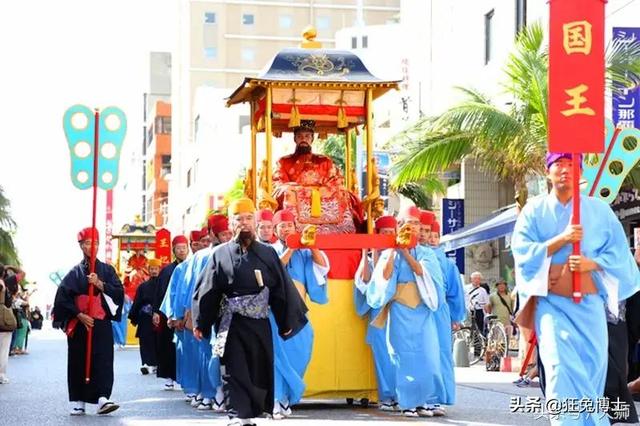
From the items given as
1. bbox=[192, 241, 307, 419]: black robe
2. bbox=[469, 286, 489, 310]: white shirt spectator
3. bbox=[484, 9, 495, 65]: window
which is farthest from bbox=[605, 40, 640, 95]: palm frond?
bbox=[484, 9, 495, 65]: window

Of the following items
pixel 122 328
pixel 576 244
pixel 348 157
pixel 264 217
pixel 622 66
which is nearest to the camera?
A: pixel 576 244

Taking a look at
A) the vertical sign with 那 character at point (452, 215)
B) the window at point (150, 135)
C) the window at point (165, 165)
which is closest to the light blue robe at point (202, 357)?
the vertical sign with 那 character at point (452, 215)

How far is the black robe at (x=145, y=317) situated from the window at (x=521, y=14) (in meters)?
11.6

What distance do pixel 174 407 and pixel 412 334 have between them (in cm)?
303

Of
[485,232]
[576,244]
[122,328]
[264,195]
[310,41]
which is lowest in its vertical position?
[122,328]

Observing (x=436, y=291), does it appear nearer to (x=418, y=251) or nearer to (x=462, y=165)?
(x=418, y=251)

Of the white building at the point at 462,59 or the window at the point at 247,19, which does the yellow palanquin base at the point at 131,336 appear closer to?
the white building at the point at 462,59

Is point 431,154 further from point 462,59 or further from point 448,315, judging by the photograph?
point 462,59

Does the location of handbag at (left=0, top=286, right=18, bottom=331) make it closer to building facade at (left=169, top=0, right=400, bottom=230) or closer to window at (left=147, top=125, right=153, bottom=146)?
building facade at (left=169, top=0, right=400, bottom=230)

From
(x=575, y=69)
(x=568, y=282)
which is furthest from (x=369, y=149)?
(x=568, y=282)

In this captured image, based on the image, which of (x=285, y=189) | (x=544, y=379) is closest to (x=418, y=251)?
(x=285, y=189)

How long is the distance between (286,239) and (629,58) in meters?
8.99

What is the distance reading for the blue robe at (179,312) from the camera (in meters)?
15.8

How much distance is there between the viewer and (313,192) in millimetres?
16188
